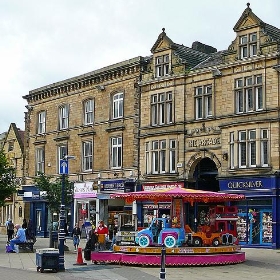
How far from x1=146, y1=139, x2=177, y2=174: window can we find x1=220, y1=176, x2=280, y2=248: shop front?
4.44m

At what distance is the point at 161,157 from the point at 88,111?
8622 mm

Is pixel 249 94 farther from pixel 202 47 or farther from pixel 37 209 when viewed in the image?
pixel 37 209

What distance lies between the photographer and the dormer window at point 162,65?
38156mm

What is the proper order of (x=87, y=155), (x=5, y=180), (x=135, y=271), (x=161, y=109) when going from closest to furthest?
1. (x=135, y=271)
2. (x=5, y=180)
3. (x=161, y=109)
4. (x=87, y=155)

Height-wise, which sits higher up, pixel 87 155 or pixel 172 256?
pixel 87 155

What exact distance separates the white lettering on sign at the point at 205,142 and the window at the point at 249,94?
2.18m

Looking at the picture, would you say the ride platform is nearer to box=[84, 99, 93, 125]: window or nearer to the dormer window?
the dormer window

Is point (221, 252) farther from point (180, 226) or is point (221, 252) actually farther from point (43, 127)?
point (43, 127)

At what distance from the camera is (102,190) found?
1610 inches

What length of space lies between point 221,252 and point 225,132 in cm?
1211

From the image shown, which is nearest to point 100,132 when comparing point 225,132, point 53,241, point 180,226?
point 225,132

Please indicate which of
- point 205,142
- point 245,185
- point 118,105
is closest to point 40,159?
point 118,105

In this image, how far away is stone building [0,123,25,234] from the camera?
165ft

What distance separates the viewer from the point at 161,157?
37688 mm
